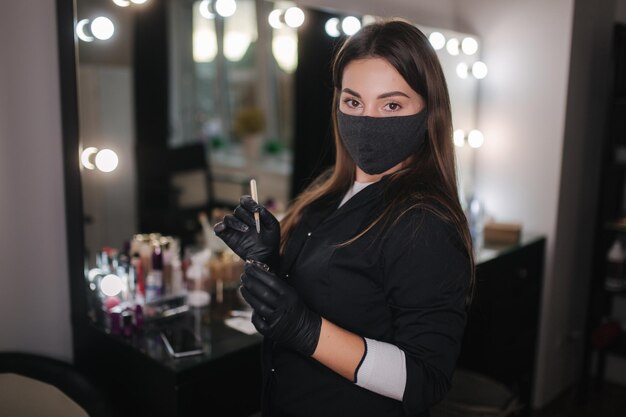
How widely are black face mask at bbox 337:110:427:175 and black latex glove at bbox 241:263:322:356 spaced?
365 mm

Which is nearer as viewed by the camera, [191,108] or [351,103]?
[351,103]

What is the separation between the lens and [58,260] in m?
1.82

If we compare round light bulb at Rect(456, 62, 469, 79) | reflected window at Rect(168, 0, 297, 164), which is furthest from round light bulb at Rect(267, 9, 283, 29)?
reflected window at Rect(168, 0, 297, 164)

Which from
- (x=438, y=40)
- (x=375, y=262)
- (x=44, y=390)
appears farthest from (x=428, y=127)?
(x=438, y=40)

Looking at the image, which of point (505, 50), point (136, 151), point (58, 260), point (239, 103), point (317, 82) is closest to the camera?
point (58, 260)

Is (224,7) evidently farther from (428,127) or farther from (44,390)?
(44,390)

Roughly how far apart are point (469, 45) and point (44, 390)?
2267 millimetres

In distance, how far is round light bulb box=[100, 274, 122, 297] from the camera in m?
1.81

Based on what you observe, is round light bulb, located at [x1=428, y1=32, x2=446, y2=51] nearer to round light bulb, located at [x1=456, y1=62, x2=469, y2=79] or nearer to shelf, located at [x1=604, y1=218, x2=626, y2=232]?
round light bulb, located at [x1=456, y1=62, x2=469, y2=79]

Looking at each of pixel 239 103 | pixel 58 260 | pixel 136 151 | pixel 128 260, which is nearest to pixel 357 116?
pixel 128 260

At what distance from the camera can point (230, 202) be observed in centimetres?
342

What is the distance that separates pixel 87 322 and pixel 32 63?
2.60 feet

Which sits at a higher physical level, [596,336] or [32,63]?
[32,63]

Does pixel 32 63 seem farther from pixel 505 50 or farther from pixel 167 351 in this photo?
pixel 505 50
